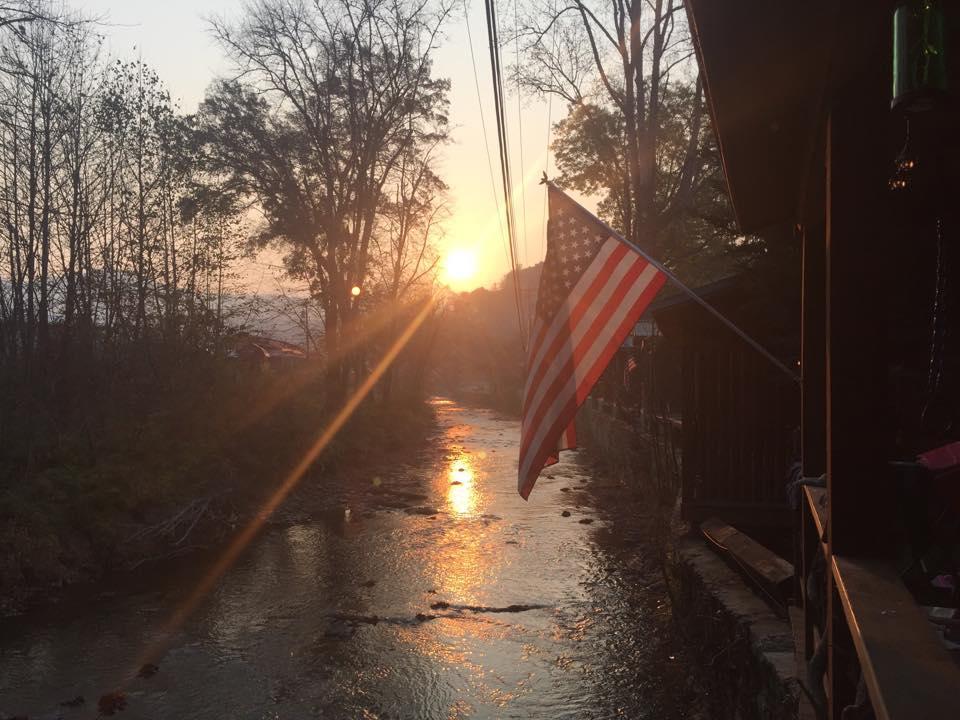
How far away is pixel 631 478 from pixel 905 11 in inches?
677

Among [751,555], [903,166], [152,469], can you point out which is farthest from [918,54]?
[152,469]

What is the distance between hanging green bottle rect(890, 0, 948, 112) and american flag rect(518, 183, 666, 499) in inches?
149

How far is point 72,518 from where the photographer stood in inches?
531

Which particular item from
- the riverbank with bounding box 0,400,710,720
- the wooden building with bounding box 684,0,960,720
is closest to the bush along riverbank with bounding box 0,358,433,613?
the riverbank with bounding box 0,400,710,720

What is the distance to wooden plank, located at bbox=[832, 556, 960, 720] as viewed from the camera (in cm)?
192

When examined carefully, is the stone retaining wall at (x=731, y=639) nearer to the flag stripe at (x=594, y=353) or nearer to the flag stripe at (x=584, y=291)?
the flag stripe at (x=594, y=353)

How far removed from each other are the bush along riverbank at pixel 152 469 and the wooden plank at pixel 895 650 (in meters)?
11.7

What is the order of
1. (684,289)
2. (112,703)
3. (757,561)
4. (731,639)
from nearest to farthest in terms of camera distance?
(684,289), (731,639), (757,561), (112,703)

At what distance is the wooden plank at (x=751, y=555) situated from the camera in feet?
22.7

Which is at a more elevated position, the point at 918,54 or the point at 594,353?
the point at 918,54

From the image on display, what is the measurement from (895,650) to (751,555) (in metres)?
5.88

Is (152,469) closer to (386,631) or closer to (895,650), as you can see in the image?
(386,631)

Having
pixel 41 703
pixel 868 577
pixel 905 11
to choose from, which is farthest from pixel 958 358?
pixel 41 703

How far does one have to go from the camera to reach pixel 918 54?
2.33 metres
